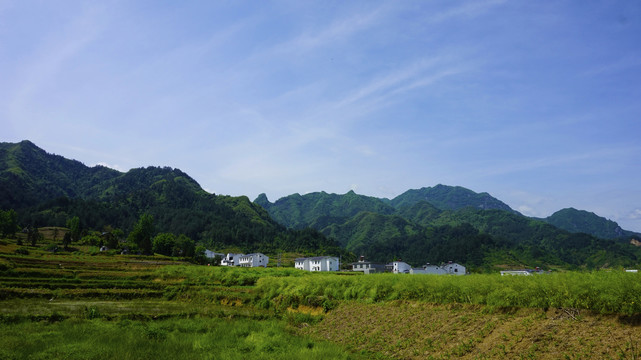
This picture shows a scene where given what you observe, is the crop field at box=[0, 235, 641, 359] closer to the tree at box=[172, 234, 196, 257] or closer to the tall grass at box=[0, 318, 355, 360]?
the tall grass at box=[0, 318, 355, 360]

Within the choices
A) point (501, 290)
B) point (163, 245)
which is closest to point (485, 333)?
point (501, 290)

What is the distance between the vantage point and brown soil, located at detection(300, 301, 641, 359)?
9734 mm

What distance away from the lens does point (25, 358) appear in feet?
40.5

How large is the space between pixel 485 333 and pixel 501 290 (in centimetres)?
226

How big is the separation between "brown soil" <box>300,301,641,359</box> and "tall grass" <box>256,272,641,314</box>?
13.5 inches

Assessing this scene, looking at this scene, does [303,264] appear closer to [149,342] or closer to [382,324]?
[382,324]

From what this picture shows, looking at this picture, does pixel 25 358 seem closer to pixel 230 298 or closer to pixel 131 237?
pixel 230 298

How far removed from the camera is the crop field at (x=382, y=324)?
10.5m

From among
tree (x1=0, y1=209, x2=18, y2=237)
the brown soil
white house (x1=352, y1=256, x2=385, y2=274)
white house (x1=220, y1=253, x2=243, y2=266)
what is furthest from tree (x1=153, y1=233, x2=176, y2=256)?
the brown soil

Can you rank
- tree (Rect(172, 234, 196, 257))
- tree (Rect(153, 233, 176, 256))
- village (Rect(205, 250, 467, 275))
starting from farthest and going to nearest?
tree (Rect(153, 233, 176, 256)) < village (Rect(205, 250, 467, 275)) < tree (Rect(172, 234, 196, 257))

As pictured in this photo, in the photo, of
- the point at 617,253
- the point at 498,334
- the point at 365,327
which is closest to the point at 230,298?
the point at 365,327

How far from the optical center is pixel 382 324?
17.1 meters

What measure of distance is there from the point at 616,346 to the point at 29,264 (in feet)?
186

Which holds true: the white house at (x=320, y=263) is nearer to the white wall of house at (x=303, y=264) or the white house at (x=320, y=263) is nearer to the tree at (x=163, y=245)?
the white wall of house at (x=303, y=264)
